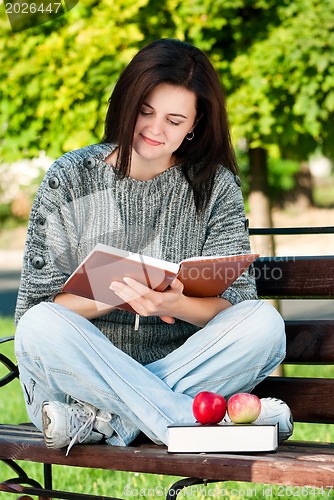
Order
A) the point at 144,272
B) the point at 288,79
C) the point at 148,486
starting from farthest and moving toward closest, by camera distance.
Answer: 1. the point at 288,79
2. the point at 148,486
3. the point at 144,272

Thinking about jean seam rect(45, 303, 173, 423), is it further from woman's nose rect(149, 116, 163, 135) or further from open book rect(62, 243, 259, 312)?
woman's nose rect(149, 116, 163, 135)

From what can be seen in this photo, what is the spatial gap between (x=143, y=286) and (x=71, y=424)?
410 millimetres

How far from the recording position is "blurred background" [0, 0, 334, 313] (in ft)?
18.1

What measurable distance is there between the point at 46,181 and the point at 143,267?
2.07ft

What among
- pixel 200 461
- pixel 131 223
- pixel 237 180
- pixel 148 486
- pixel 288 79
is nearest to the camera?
pixel 200 461

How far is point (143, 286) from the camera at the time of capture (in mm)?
2725

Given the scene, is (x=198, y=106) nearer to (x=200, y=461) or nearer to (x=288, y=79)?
(x=200, y=461)

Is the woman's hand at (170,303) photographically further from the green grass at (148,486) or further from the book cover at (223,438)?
the green grass at (148,486)

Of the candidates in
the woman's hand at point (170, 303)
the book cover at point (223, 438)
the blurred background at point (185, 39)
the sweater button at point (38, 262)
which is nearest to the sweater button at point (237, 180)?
the woman's hand at point (170, 303)

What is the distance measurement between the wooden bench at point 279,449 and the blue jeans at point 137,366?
0.11 m

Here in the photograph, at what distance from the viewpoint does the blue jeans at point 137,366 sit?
2.76 m

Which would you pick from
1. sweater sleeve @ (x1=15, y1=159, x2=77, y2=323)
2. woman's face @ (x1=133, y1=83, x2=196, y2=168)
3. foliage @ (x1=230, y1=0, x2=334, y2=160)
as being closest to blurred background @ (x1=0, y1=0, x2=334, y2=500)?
foliage @ (x1=230, y1=0, x2=334, y2=160)

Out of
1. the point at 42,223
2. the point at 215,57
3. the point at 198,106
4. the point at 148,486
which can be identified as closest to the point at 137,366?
the point at 42,223

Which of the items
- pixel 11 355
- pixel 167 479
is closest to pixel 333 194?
pixel 11 355
